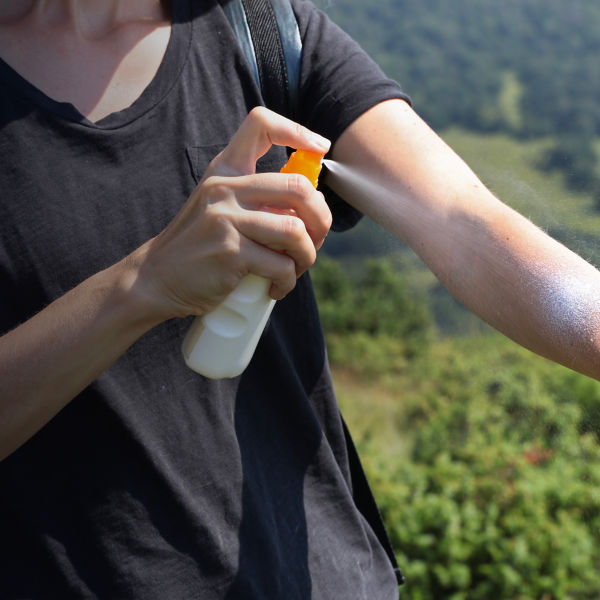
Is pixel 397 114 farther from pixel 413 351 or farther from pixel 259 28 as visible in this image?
pixel 413 351

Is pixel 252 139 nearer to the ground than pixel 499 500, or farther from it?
farther from it

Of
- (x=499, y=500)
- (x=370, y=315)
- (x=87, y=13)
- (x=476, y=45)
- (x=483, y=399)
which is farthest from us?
(x=476, y=45)

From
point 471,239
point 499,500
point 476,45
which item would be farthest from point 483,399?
point 476,45

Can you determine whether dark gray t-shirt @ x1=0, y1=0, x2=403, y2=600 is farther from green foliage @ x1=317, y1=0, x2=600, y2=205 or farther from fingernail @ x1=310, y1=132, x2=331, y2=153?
green foliage @ x1=317, y1=0, x2=600, y2=205

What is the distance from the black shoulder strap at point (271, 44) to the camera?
1061 millimetres

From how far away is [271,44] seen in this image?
106 cm

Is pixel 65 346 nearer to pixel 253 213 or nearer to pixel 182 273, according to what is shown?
pixel 182 273

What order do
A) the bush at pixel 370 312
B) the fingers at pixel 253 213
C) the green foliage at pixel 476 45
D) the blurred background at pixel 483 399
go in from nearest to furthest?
the fingers at pixel 253 213 → the blurred background at pixel 483 399 → the bush at pixel 370 312 → the green foliage at pixel 476 45

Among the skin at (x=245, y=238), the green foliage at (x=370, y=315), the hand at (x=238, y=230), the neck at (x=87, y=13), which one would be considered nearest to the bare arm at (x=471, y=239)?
the skin at (x=245, y=238)

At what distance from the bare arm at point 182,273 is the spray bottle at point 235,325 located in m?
0.02

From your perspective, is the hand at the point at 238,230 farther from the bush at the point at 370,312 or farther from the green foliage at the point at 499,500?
the bush at the point at 370,312

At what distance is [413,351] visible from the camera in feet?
27.9

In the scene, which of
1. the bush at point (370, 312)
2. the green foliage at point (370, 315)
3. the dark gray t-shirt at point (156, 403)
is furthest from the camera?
the bush at point (370, 312)

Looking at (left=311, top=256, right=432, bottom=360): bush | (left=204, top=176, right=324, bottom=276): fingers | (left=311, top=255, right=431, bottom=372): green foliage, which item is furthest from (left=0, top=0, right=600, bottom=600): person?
(left=311, top=256, right=432, bottom=360): bush
